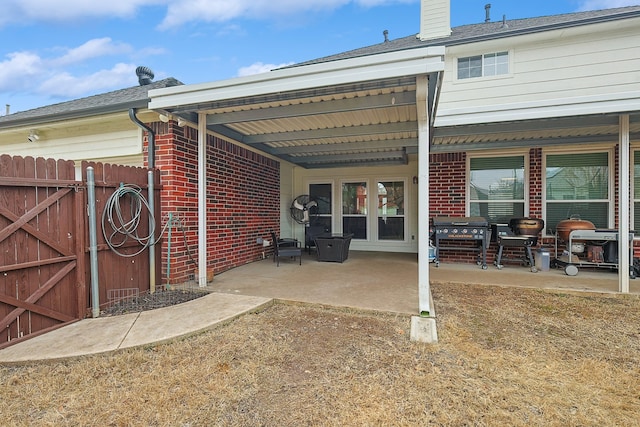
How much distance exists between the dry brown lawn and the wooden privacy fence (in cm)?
76

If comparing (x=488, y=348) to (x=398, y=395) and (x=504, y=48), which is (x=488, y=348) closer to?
(x=398, y=395)

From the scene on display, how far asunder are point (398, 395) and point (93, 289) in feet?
11.3

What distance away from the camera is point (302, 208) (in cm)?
852

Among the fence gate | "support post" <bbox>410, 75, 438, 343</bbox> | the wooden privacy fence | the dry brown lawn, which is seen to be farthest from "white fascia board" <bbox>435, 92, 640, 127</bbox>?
the fence gate

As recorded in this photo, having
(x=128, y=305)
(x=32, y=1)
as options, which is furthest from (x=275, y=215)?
(x=32, y=1)

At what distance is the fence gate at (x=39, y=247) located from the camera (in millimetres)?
2816

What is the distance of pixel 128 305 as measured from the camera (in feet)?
12.4

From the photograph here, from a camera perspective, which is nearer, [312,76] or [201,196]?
[312,76]

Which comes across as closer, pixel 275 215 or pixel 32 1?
pixel 32 1

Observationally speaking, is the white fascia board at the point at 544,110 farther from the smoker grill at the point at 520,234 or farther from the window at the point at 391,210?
the window at the point at 391,210

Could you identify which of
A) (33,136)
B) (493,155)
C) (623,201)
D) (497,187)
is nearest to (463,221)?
(497,187)

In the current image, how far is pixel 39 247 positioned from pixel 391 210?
7.35m

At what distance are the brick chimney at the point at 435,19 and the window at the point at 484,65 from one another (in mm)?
1347

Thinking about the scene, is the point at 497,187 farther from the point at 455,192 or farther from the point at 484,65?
the point at 484,65
